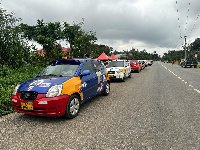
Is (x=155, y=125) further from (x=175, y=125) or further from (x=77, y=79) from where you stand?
(x=77, y=79)

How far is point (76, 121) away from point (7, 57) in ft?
28.7

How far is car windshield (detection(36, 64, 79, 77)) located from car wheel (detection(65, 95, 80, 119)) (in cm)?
71

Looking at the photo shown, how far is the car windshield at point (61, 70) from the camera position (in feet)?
14.7

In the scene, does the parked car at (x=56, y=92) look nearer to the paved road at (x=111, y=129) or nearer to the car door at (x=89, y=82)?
the car door at (x=89, y=82)

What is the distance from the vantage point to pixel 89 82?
15.9 ft

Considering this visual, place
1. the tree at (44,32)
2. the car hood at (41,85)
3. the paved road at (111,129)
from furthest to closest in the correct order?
the tree at (44,32) → the car hood at (41,85) → the paved road at (111,129)

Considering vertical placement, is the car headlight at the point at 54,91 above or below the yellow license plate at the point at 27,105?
above

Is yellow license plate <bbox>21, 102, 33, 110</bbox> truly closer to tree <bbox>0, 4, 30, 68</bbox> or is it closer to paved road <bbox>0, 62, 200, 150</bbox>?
paved road <bbox>0, 62, 200, 150</bbox>

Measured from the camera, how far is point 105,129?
333 centimetres

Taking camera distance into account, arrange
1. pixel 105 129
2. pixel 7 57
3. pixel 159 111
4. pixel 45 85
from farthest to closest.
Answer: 1. pixel 7 57
2. pixel 159 111
3. pixel 45 85
4. pixel 105 129

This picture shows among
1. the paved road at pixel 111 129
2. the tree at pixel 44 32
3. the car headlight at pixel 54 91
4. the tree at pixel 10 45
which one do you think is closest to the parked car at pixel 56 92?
the car headlight at pixel 54 91

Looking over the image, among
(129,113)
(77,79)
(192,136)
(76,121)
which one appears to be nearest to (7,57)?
(77,79)

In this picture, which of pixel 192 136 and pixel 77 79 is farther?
pixel 77 79

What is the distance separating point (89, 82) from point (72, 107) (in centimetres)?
112
